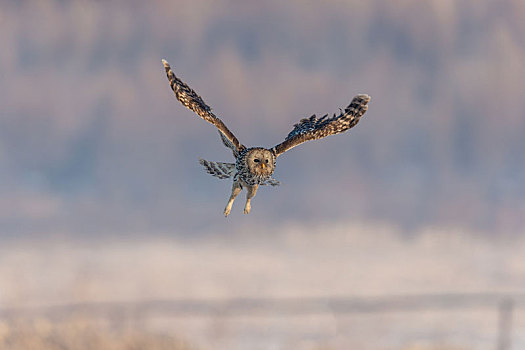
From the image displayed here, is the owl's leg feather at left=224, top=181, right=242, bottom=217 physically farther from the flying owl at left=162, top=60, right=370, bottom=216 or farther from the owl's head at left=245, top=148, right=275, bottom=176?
the owl's head at left=245, top=148, right=275, bottom=176

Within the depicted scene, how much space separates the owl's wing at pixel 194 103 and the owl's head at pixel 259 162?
2025 mm

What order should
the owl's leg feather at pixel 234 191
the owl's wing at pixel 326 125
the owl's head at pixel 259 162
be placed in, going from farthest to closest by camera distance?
the owl's wing at pixel 326 125 → the owl's leg feather at pixel 234 191 → the owl's head at pixel 259 162

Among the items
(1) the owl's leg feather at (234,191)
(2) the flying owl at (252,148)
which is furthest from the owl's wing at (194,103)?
(1) the owl's leg feather at (234,191)

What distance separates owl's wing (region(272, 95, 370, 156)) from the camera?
35812mm

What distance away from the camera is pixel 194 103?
3538cm

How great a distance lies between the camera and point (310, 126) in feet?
127

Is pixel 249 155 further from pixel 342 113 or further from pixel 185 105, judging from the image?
pixel 342 113

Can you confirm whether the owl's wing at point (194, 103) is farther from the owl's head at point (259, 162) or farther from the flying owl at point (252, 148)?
the owl's head at point (259, 162)

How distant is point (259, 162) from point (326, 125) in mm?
9131

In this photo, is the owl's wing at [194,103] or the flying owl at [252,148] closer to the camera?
the flying owl at [252,148]

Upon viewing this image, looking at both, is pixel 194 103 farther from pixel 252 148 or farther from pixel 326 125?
pixel 326 125

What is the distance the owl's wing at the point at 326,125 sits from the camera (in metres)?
35.8

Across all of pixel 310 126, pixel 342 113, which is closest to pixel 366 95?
pixel 342 113

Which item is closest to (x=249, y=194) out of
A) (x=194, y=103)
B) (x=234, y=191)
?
(x=234, y=191)
